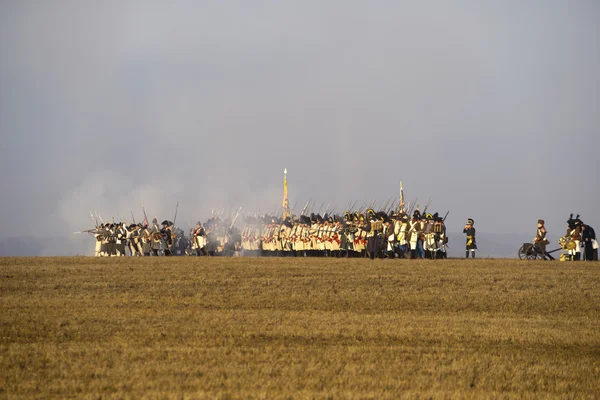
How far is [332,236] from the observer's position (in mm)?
38531

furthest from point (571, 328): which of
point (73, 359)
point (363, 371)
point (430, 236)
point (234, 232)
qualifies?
point (234, 232)

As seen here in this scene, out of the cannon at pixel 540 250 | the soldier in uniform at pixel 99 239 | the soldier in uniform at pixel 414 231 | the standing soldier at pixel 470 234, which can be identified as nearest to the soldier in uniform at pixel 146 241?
the soldier in uniform at pixel 99 239

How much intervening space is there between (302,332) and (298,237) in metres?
25.5

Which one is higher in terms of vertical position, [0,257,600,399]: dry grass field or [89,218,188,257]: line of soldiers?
[89,218,188,257]: line of soldiers

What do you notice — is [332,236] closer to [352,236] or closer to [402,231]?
[352,236]

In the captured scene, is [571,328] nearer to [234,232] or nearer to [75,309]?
[75,309]

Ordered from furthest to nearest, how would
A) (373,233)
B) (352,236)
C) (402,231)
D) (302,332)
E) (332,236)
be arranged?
(332,236), (352,236), (373,233), (402,231), (302,332)

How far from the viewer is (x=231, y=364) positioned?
1314 cm

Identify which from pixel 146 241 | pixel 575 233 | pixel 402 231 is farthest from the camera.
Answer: pixel 146 241

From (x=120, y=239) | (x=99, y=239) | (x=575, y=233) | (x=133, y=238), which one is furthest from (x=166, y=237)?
(x=575, y=233)

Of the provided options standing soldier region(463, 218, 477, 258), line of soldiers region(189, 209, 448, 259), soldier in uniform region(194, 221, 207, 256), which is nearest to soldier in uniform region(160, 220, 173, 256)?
line of soldiers region(189, 209, 448, 259)

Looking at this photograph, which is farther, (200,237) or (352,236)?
(200,237)

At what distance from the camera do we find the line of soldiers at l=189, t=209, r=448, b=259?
3353cm

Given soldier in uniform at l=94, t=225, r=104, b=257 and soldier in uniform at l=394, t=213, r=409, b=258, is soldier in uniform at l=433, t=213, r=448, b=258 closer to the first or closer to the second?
soldier in uniform at l=394, t=213, r=409, b=258
